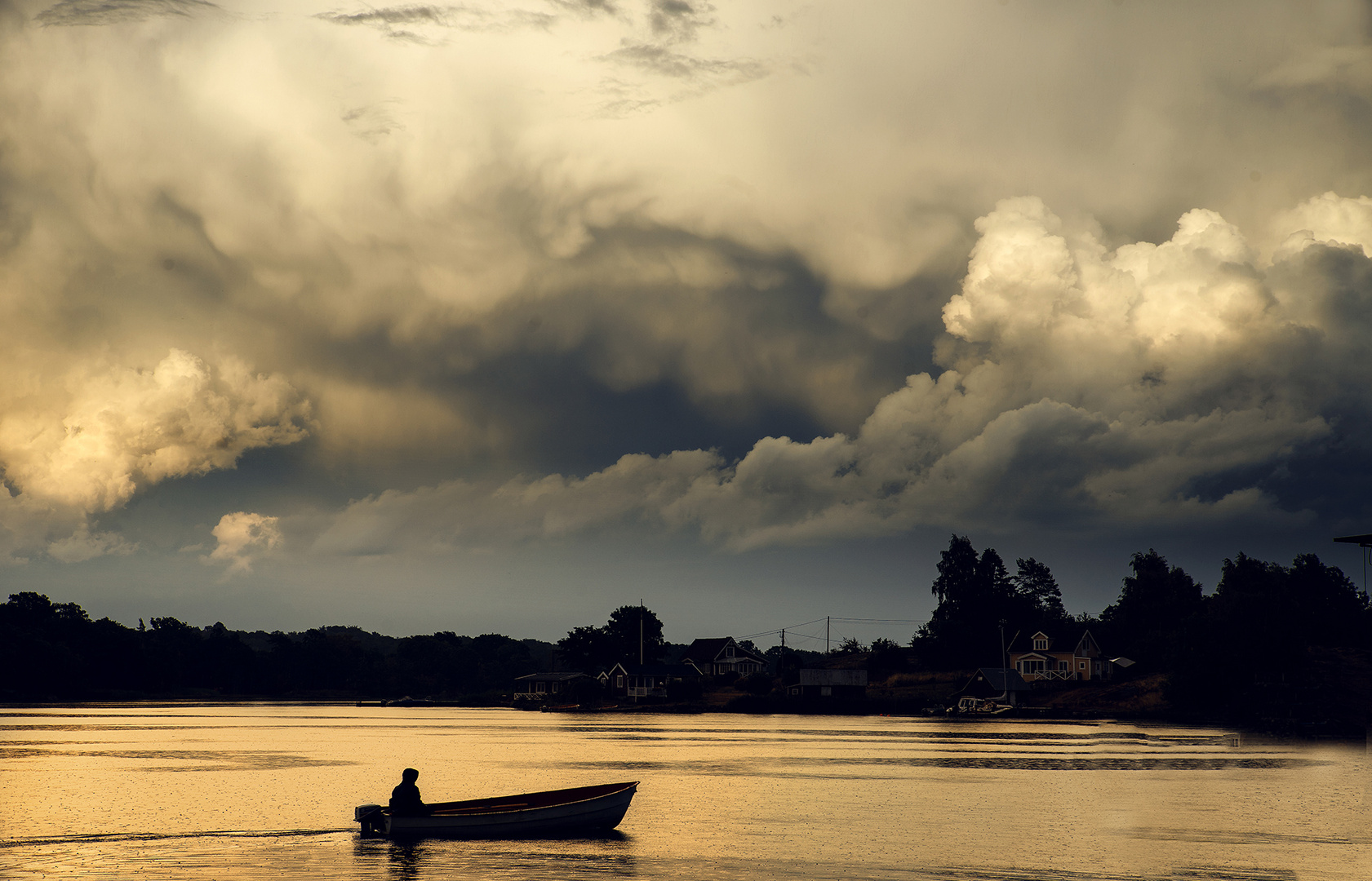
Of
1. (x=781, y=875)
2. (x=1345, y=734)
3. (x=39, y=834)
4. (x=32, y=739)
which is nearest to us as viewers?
(x=781, y=875)

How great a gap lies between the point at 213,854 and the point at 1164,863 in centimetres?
3243

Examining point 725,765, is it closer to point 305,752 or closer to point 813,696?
point 305,752

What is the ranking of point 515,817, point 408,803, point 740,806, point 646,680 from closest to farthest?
1. point 515,817
2. point 408,803
3. point 740,806
4. point 646,680

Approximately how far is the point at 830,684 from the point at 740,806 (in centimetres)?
12422

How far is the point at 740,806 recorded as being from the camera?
52781 millimetres

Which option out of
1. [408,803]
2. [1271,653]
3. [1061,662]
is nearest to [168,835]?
[408,803]

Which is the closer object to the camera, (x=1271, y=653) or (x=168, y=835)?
(x=168, y=835)

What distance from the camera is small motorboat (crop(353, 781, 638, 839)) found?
42562mm

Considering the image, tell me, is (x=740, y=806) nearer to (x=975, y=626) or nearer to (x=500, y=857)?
(x=500, y=857)

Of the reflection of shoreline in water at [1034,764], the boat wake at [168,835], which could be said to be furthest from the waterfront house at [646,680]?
the boat wake at [168,835]

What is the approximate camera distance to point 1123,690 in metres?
152

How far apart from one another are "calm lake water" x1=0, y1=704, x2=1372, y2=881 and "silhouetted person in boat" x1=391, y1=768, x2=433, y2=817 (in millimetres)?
1365

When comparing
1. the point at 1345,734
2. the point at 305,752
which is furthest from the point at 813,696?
the point at 305,752

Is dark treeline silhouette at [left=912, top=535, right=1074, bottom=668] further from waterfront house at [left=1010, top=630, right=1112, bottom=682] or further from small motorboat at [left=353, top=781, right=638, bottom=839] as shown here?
small motorboat at [left=353, top=781, right=638, bottom=839]
